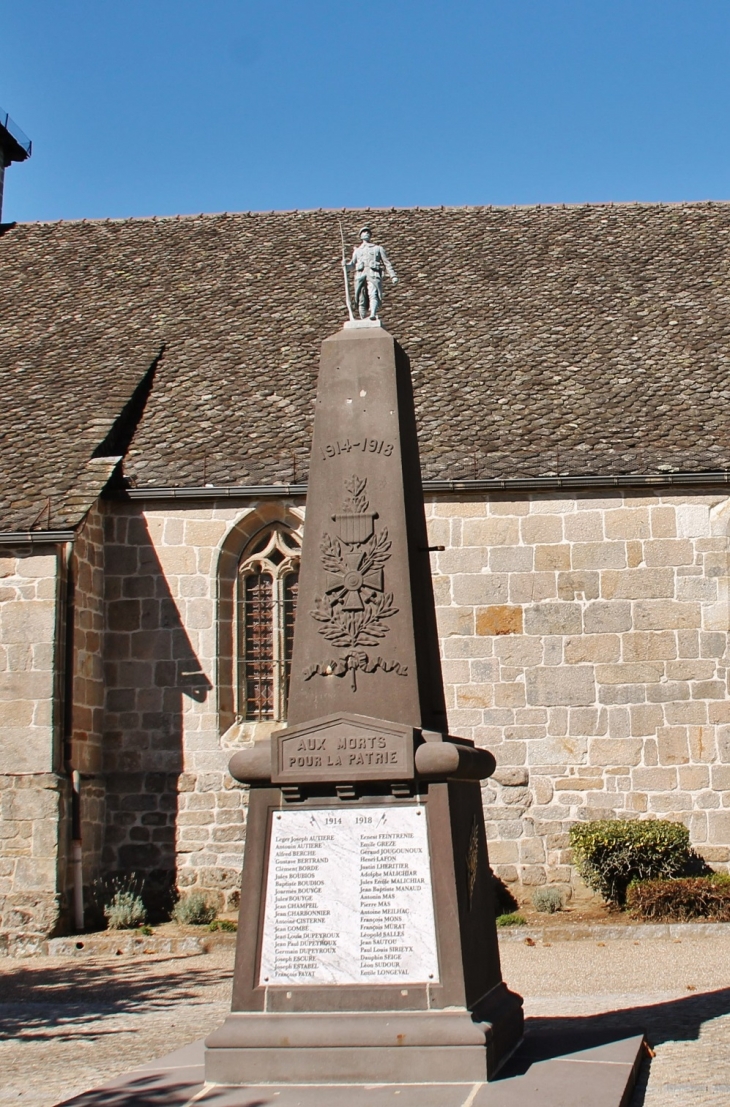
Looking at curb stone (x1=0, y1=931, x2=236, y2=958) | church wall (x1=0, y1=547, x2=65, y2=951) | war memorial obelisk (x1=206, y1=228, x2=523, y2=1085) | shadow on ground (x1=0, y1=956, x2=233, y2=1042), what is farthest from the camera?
church wall (x1=0, y1=547, x2=65, y2=951)

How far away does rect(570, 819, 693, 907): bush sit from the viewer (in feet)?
39.2

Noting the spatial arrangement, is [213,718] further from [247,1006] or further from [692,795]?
[247,1006]

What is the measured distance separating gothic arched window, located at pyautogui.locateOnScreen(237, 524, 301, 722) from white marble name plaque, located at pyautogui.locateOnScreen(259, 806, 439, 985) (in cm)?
785

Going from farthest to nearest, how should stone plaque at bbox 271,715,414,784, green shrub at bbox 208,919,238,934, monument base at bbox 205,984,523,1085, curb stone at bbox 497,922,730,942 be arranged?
green shrub at bbox 208,919,238,934 < curb stone at bbox 497,922,730,942 < stone plaque at bbox 271,715,414,784 < monument base at bbox 205,984,523,1085

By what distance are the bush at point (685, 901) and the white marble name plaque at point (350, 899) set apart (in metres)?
6.33

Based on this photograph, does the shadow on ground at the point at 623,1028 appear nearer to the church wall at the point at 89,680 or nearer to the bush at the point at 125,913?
the bush at the point at 125,913

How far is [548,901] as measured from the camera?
1241 cm

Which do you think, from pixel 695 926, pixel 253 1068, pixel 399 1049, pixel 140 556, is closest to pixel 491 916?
pixel 399 1049

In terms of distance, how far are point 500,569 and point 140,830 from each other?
475cm

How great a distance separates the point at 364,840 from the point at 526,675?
24.9ft

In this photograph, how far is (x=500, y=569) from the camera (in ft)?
44.0

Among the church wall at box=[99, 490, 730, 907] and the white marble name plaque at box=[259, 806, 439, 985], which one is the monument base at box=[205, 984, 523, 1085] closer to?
the white marble name plaque at box=[259, 806, 439, 985]

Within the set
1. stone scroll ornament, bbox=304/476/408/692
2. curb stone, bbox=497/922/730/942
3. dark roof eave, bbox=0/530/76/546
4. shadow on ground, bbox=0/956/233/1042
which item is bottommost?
shadow on ground, bbox=0/956/233/1042

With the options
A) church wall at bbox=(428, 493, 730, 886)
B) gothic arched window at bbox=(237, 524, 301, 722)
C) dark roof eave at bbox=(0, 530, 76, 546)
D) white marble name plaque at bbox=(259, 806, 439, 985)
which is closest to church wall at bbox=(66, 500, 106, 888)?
dark roof eave at bbox=(0, 530, 76, 546)
